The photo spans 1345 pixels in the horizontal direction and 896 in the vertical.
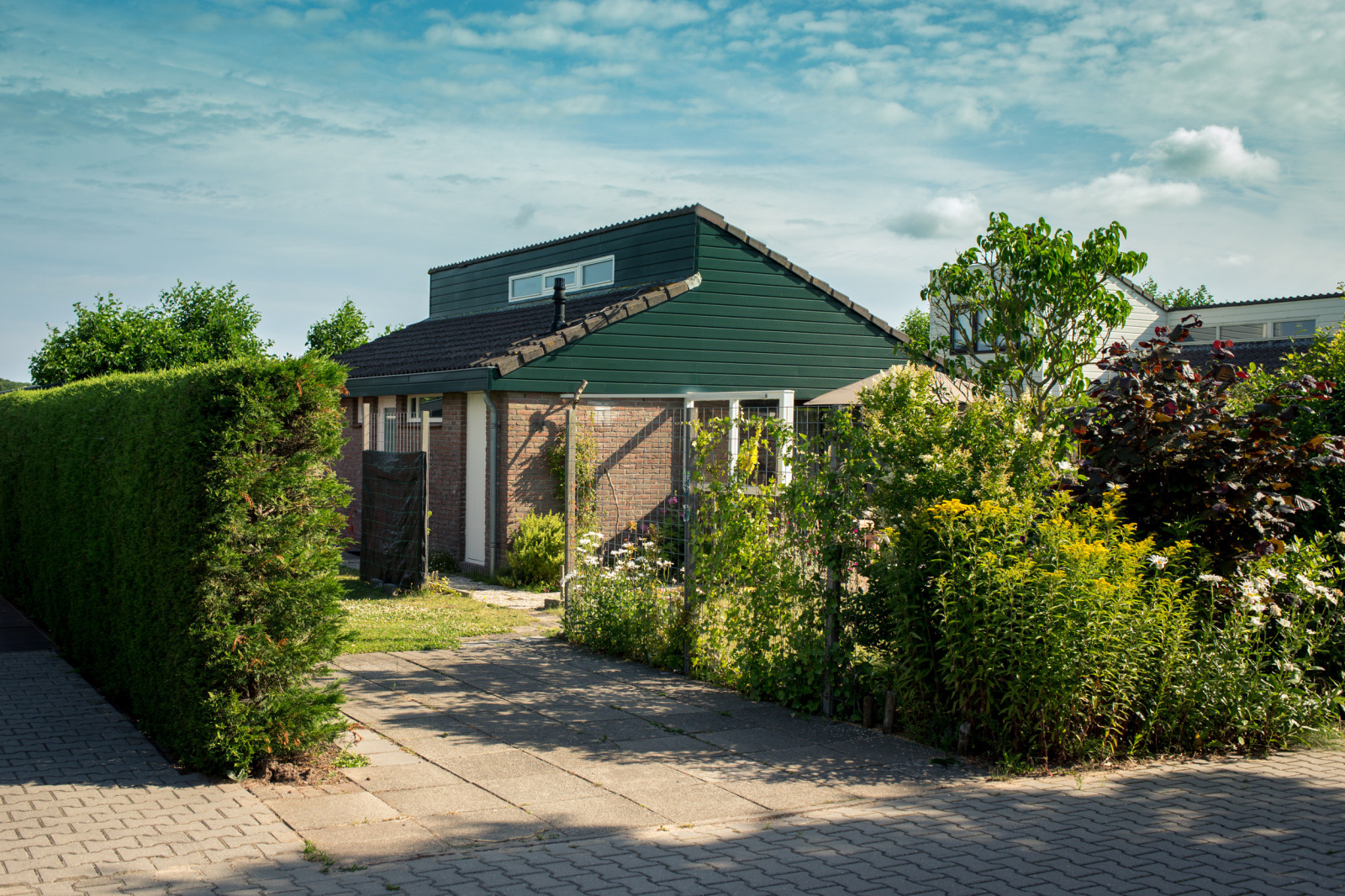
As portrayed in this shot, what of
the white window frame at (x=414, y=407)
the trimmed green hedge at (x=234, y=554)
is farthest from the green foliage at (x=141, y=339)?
the trimmed green hedge at (x=234, y=554)

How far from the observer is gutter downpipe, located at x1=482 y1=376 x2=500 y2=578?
14.9 metres

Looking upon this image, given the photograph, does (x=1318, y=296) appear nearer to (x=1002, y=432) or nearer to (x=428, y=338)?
(x=428, y=338)

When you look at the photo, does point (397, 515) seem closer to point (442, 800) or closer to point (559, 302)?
point (559, 302)

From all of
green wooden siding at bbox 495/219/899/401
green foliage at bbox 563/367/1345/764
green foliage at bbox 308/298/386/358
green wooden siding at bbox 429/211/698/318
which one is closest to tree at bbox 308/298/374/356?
green foliage at bbox 308/298/386/358

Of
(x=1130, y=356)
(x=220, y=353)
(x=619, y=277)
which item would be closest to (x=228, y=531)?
(x=1130, y=356)

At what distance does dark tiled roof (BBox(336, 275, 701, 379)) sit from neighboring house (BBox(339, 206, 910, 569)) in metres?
0.05

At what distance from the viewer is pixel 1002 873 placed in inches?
176

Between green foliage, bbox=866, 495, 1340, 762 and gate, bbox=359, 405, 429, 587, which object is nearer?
green foliage, bbox=866, 495, 1340, 762

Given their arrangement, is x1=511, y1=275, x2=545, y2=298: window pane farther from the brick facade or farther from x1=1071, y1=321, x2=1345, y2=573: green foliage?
x1=1071, y1=321, x2=1345, y2=573: green foliage

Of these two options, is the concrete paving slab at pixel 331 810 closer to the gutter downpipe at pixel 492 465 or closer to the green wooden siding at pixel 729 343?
the gutter downpipe at pixel 492 465

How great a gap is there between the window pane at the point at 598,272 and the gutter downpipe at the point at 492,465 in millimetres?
5126

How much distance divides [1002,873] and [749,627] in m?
3.43

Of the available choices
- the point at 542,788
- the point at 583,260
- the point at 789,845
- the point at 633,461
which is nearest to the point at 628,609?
the point at 542,788

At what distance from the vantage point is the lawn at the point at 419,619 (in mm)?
9773
